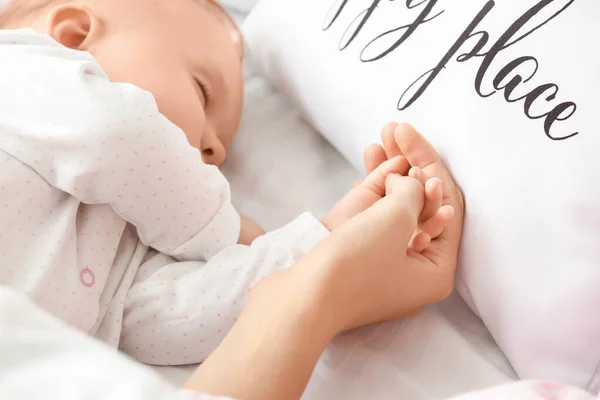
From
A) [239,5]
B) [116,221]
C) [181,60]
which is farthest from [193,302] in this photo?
[239,5]

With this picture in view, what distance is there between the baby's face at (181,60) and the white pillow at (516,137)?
24cm

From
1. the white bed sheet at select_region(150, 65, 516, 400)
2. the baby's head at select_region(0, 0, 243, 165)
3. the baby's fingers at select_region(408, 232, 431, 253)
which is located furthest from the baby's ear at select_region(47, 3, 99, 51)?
the baby's fingers at select_region(408, 232, 431, 253)

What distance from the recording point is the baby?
743 mm

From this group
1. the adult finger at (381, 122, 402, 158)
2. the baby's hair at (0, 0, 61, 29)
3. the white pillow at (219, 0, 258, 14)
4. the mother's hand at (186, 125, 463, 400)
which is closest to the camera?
the mother's hand at (186, 125, 463, 400)

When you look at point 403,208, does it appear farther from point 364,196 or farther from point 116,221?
point 116,221

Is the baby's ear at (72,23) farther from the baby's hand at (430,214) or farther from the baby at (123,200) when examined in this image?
the baby's hand at (430,214)

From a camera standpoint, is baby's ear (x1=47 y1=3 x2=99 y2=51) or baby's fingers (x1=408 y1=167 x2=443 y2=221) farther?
baby's ear (x1=47 y1=3 x2=99 y2=51)

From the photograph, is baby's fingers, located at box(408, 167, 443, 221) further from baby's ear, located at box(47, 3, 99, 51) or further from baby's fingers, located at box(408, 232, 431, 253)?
baby's ear, located at box(47, 3, 99, 51)

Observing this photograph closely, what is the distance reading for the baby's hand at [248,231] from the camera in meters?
0.96

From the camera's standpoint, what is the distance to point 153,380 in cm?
48

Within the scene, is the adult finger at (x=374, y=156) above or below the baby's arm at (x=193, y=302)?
above

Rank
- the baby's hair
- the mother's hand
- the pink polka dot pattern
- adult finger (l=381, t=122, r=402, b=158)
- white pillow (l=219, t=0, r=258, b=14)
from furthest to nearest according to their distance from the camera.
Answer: white pillow (l=219, t=0, r=258, b=14)
the baby's hair
adult finger (l=381, t=122, r=402, b=158)
the pink polka dot pattern
the mother's hand

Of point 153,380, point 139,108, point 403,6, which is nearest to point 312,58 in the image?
point 403,6

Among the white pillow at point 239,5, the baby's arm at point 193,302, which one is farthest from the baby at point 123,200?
the white pillow at point 239,5
